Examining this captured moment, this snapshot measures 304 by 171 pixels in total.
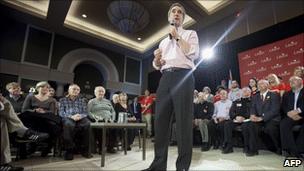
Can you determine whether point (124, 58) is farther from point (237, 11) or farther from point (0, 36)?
point (237, 11)

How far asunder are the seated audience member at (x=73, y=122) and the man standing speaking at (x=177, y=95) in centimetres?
142

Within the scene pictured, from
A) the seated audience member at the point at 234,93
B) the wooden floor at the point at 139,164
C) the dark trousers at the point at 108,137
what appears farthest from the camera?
the seated audience member at the point at 234,93

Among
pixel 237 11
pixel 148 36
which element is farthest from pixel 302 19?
pixel 148 36

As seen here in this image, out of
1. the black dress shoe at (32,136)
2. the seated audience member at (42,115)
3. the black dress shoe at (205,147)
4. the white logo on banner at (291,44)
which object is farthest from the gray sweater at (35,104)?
the white logo on banner at (291,44)

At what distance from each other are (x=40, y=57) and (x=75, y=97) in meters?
3.97

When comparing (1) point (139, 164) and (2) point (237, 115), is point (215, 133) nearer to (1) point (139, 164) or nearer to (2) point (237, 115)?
(2) point (237, 115)

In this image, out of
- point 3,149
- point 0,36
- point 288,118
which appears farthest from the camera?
point 0,36

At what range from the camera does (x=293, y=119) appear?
2359 mm

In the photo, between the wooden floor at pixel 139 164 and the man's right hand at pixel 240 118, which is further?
the man's right hand at pixel 240 118

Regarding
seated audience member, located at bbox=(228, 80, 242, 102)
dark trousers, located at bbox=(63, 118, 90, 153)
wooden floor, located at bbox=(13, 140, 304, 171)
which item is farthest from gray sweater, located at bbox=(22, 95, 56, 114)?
seated audience member, located at bbox=(228, 80, 242, 102)

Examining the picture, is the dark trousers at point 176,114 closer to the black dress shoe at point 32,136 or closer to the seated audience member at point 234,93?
the black dress shoe at point 32,136

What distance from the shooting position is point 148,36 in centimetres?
672

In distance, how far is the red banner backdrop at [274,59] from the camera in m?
3.66

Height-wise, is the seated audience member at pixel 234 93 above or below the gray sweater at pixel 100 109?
above
